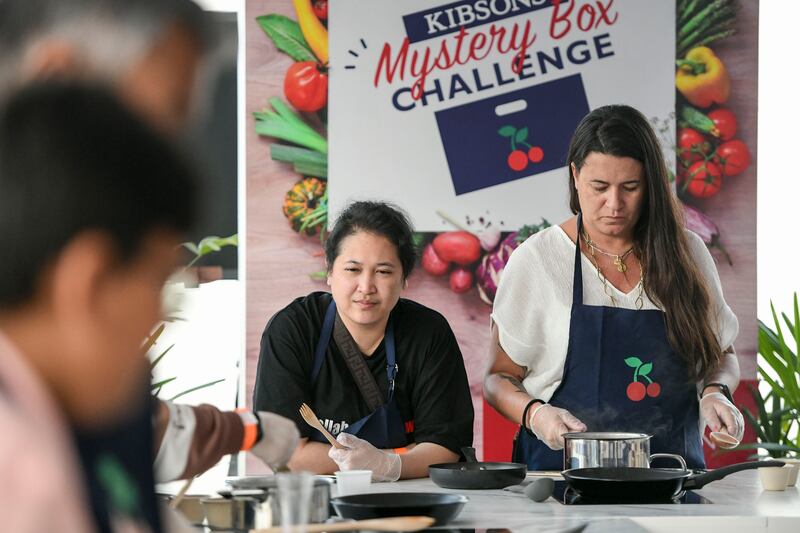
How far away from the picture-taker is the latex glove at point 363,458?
2.50 metres

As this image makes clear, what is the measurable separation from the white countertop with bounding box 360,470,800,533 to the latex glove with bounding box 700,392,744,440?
0.33 metres

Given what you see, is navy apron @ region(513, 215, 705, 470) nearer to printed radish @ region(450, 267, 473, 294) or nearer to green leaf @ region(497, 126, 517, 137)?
printed radish @ region(450, 267, 473, 294)

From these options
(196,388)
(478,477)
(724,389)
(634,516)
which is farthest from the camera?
(196,388)

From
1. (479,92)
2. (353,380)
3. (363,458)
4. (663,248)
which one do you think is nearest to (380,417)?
(353,380)

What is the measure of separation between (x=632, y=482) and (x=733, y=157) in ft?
9.24

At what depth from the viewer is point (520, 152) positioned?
4.50 metres

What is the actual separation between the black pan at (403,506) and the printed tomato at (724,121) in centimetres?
317

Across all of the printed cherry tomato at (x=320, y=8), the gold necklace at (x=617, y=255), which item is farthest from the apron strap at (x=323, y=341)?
the printed cherry tomato at (x=320, y=8)

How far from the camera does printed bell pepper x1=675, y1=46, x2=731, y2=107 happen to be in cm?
453

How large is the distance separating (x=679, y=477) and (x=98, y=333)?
1.70 m

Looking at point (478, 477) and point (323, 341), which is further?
point (323, 341)

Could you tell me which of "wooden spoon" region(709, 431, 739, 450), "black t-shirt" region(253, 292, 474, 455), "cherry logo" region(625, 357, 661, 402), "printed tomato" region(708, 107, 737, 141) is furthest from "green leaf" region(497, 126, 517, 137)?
"wooden spoon" region(709, 431, 739, 450)

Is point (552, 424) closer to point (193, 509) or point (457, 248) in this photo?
point (193, 509)

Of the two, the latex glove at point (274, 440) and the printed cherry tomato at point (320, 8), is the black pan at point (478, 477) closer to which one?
the latex glove at point (274, 440)
